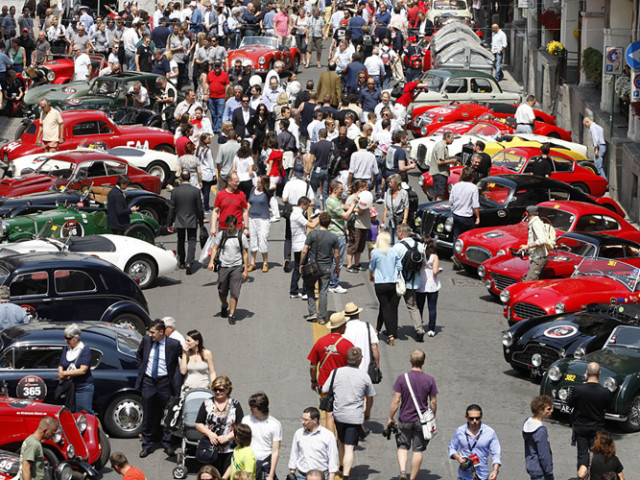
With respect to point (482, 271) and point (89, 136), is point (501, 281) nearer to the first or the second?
point (482, 271)

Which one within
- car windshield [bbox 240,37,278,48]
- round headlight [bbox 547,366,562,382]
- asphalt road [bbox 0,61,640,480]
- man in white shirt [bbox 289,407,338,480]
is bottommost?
asphalt road [bbox 0,61,640,480]

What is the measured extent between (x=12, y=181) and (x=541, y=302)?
10846 millimetres

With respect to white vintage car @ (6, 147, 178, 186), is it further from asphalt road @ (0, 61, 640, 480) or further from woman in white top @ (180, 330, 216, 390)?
woman in white top @ (180, 330, 216, 390)

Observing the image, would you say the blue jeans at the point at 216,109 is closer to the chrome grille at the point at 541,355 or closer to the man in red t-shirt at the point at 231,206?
the man in red t-shirt at the point at 231,206

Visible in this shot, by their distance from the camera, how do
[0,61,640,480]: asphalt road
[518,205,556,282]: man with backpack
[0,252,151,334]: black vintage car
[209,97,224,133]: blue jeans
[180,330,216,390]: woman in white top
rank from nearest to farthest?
[180,330,216,390]: woman in white top
[0,61,640,480]: asphalt road
[0,252,151,334]: black vintage car
[518,205,556,282]: man with backpack
[209,97,224,133]: blue jeans

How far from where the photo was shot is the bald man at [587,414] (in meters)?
12.6

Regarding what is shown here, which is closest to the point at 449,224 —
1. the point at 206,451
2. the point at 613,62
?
the point at 613,62

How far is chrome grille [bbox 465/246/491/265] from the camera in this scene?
2016 centimetres

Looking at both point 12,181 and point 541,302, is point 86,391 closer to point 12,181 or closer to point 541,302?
point 541,302

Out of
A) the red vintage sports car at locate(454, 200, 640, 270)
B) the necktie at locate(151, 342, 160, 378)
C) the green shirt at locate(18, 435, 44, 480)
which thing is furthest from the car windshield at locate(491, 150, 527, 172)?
the green shirt at locate(18, 435, 44, 480)

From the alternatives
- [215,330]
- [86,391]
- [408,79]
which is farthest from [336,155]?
[408,79]

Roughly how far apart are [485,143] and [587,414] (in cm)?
1409

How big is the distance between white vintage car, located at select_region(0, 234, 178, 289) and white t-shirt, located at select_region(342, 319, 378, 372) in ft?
21.5

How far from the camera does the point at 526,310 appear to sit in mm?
17406
